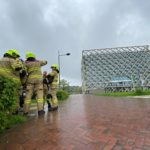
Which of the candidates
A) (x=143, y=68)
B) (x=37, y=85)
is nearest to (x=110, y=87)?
(x=143, y=68)

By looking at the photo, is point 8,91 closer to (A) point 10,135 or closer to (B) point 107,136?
(A) point 10,135

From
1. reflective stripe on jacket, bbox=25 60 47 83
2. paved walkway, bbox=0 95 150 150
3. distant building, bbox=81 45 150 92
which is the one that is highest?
distant building, bbox=81 45 150 92

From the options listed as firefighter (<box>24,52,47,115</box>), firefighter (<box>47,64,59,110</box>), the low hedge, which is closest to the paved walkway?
the low hedge

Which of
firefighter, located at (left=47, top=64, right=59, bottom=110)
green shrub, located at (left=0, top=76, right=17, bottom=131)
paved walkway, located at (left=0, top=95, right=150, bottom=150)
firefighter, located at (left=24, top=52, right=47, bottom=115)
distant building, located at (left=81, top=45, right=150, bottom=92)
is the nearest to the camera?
paved walkway, located at (left=0, top=95, right=150, bottom=150)

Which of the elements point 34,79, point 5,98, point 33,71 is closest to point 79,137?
point 5,98

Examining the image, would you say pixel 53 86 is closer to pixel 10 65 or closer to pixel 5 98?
pixel 10 65

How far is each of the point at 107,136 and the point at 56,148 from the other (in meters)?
0.96

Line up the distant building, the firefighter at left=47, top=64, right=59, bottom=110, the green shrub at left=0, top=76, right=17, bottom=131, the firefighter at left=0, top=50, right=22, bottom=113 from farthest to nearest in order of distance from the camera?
1. the distant building
2. the firefighter at left=47, top=64, right=59, bottom=110
3. the firefighter at left=0, top=50, right=22, bottom=113
4. the green shrub at left=0, top=76, right=17, bottom=131

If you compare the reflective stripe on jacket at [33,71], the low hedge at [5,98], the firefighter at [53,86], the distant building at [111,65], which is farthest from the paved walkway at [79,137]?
the distant building at [111,65]

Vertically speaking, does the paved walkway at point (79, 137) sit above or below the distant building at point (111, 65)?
below

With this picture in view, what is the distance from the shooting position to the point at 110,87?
64.0 m

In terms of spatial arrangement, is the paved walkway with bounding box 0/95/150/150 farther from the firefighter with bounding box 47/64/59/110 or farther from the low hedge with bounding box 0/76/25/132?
the firefighter with bounding box 47/64/59/110

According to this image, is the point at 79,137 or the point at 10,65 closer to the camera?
the point at 79,137

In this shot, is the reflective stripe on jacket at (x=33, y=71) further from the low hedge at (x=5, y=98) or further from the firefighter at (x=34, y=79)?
the low hedge at (x=5, y=98)
